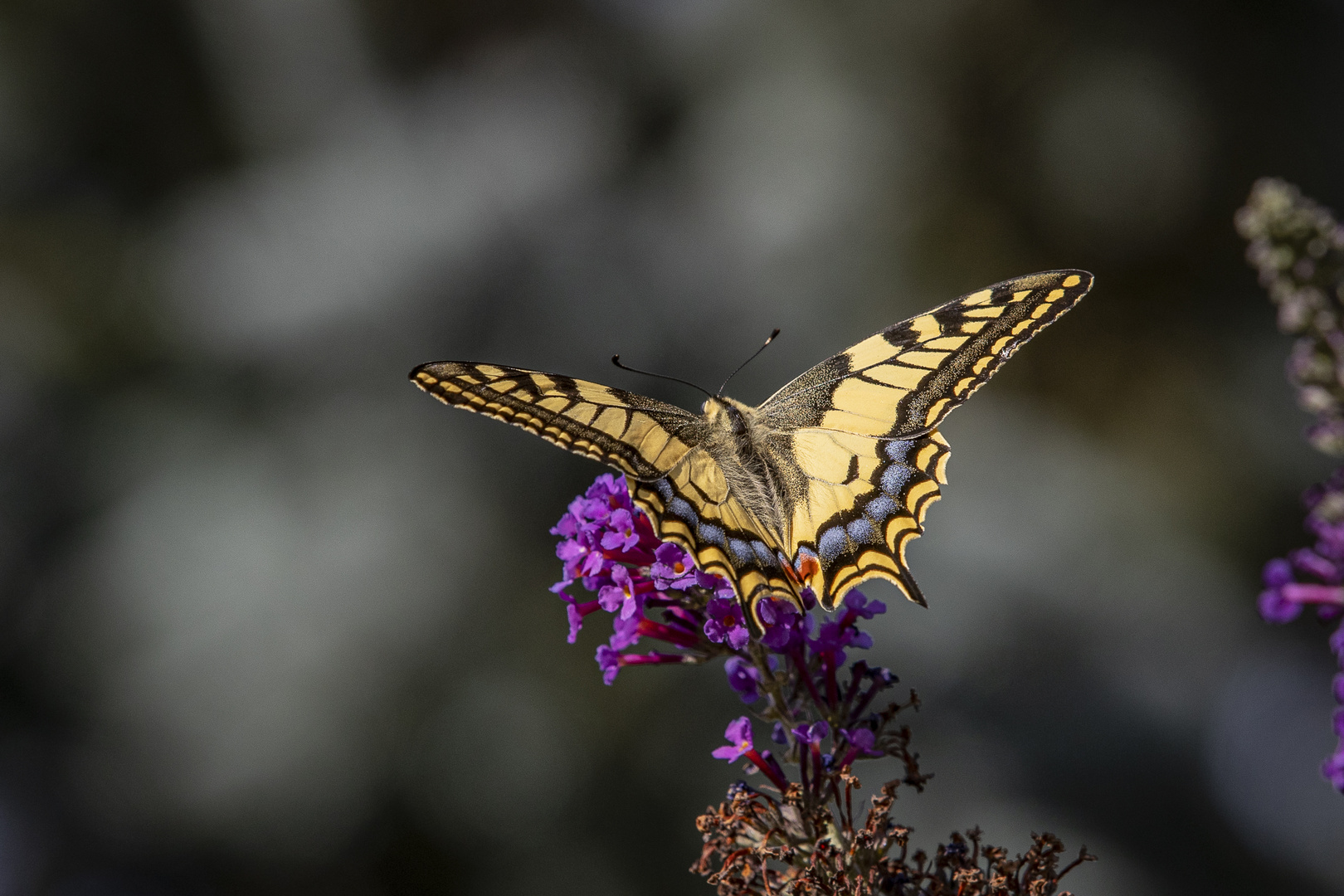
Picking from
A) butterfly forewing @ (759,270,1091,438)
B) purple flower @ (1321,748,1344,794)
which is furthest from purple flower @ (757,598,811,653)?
purple flower @ (1321,748,1344,794)

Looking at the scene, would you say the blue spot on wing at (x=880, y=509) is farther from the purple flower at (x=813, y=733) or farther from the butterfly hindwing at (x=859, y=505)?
the purple flower at (x=813, y=733)

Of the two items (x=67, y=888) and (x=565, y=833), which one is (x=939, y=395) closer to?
(x=565, y=833)

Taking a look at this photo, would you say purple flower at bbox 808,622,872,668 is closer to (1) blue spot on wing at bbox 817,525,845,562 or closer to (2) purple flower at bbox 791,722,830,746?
(2) purple flower at bbox 791,722,830,746

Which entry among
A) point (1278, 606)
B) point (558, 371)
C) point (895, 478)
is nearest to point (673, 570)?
point (895, 478)

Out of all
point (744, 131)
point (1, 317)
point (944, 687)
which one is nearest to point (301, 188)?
point (1, 317)

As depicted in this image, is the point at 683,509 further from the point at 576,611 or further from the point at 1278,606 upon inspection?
the point at 1278,606

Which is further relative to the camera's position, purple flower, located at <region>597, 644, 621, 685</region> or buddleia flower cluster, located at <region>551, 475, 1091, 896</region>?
purple flower, located at <region>597, 644, 621, 685</region>

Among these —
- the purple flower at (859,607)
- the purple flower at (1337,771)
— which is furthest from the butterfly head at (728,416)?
the purple flower at (1337,771)
